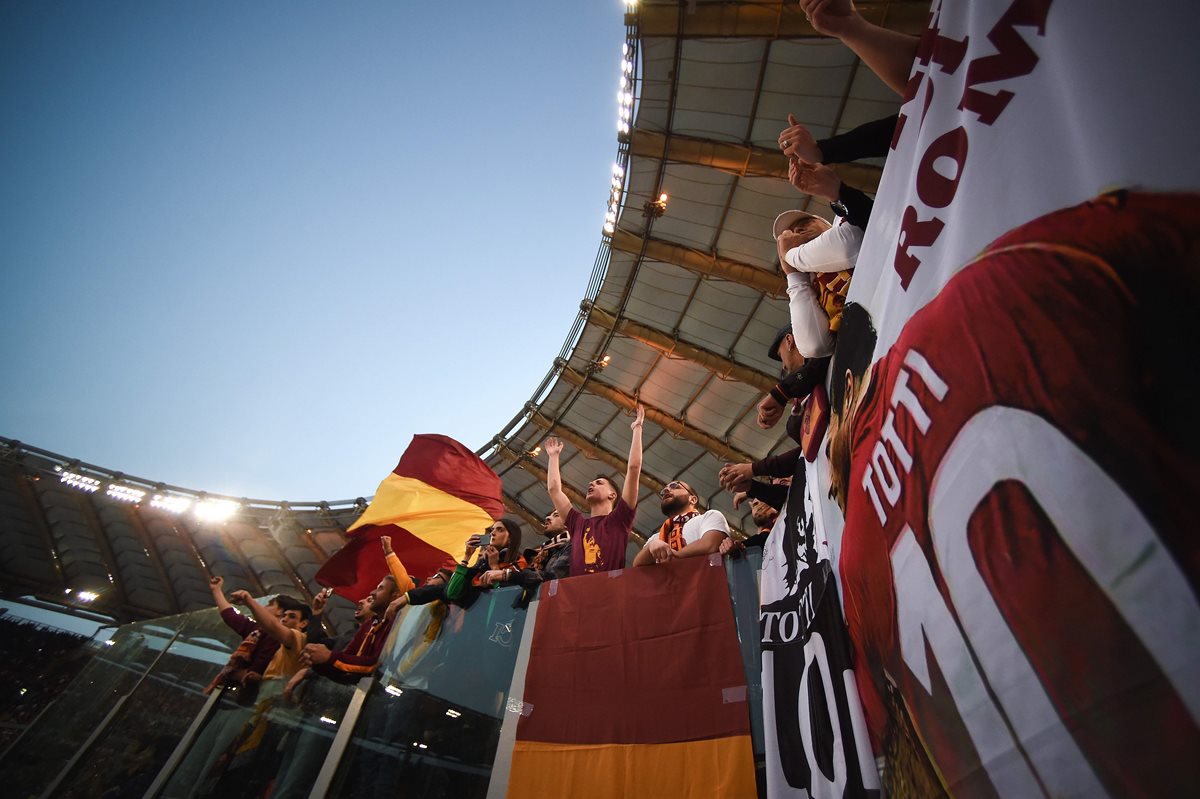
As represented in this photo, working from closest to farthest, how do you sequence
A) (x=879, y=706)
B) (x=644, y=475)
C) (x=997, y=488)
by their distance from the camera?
(x=997, y=488) → (x=879, y=706) → (x=644, y=475)

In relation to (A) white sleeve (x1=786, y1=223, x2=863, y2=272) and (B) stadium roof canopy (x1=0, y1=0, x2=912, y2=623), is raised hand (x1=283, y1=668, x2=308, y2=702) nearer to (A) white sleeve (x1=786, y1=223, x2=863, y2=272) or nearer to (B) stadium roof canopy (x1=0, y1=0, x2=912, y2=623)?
(A) white sleeve (x1=786, y1=223, x2=863, y2=272)

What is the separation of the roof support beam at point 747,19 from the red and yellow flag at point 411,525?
7.77 m

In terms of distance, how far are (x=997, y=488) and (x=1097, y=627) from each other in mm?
235

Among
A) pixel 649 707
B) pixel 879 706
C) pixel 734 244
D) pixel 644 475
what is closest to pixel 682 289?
pixel 734 244

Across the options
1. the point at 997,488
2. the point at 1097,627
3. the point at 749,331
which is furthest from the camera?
the point at 749,331

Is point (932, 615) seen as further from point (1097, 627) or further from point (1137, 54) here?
point (1137, 54)

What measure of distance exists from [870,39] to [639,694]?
3183 millimetres

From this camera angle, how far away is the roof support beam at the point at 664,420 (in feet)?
41.5

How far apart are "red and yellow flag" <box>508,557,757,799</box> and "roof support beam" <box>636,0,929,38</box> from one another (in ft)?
25.1

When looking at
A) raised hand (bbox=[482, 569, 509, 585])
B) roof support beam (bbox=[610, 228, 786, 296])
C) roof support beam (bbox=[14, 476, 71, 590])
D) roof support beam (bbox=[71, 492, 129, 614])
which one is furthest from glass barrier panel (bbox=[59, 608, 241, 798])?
roof support beam (bbox=[14, 476, 71, 590])

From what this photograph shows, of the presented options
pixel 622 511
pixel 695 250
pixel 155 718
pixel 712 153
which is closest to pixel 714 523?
pixel 622 511

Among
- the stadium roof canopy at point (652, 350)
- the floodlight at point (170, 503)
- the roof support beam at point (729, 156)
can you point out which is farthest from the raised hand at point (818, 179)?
the floodlight at point (170, 503)

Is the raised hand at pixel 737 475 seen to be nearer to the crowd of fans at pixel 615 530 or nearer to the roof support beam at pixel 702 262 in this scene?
the crowd of fans at pixel 615 530

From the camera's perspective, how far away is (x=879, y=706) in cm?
127
